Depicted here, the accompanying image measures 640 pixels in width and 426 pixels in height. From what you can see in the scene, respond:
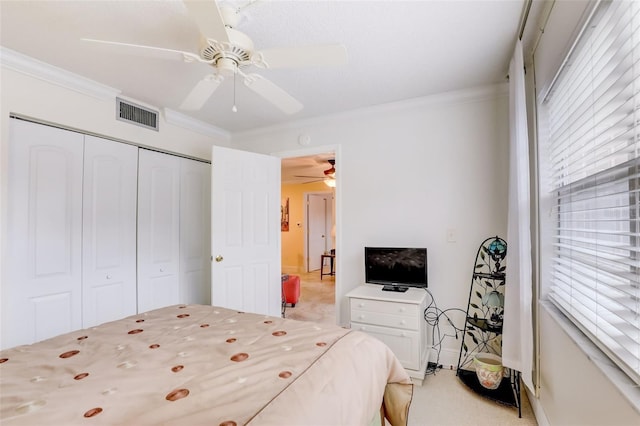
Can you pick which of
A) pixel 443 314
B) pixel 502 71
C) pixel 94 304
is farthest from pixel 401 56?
pixel 94 304

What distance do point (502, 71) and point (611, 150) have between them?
150cm

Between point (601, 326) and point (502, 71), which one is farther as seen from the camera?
point (502, 71)

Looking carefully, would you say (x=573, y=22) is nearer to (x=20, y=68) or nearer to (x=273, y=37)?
(x=273, y=37)

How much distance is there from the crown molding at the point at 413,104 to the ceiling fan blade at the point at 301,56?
1600 mm

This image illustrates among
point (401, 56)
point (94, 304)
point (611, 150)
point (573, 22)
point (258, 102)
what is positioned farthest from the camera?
point (258, 102)

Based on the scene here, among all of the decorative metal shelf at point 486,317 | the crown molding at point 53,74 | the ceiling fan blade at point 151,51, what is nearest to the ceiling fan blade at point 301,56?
the ceiling fan blade at point 151,51

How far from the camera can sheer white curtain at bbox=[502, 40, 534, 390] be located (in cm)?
179

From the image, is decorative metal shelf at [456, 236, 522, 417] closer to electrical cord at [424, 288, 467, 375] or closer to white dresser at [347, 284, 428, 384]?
A: electrical cord at [424, 288, 467, 375]

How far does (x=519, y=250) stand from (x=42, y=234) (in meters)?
3.23

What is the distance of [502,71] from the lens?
2.31 metres

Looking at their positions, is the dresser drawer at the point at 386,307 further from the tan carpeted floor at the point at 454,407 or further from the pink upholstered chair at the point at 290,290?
the pink upholstered chair at the point at 290,290

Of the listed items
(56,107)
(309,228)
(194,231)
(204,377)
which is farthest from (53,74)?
(309,228)

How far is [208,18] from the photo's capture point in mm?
1182

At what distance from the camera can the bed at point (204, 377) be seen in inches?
35.1
